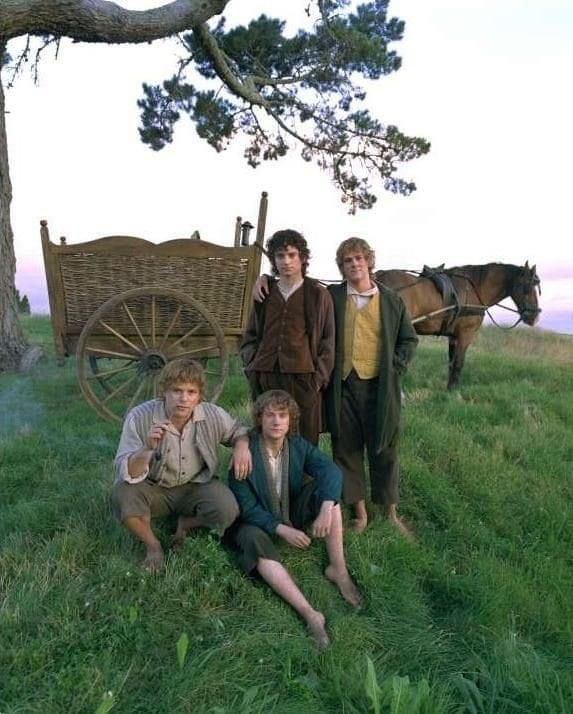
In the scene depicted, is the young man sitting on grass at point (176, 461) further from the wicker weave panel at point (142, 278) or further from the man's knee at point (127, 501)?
the wicker weave panel at point (142, 278)

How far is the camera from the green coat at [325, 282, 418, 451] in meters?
4.09

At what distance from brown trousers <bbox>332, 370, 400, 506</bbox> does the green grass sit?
0.24 m

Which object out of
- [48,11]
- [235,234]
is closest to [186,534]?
[235,234]

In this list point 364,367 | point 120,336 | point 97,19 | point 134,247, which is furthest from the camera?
point 97,19

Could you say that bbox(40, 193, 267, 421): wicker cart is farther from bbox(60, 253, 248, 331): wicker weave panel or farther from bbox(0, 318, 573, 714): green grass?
bbox(0, 318, 573, 714): green grass

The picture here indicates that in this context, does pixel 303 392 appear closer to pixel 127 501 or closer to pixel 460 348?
pixel 127 501

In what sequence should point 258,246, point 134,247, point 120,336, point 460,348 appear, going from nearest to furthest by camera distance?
point 134,247
point 120,336
point 258,246
point 460,348

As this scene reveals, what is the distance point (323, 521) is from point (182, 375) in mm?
1082

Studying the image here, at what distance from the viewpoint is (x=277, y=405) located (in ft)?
11.9

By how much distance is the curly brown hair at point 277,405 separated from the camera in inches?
143

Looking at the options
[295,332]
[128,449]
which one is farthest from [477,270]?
[128,449]

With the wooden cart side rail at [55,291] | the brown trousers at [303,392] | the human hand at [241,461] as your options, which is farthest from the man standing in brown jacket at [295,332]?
the wooden cart side rail at [55,291]

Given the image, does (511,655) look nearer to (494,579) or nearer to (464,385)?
(494,579)

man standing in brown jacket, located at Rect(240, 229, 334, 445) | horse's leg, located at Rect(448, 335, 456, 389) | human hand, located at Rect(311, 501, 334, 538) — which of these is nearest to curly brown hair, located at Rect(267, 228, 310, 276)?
man standing in brown jacket, located at Rect(240, 229, 334, 445)
